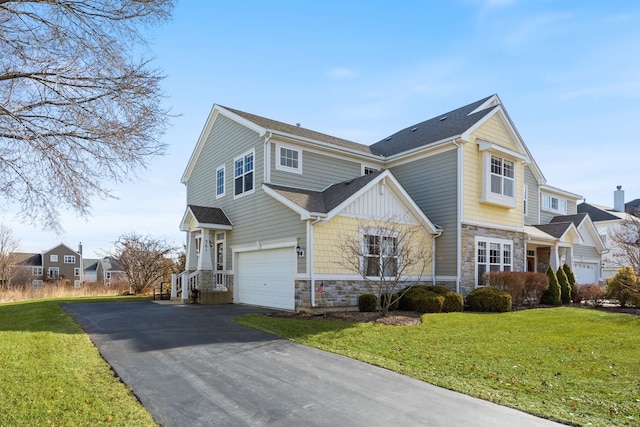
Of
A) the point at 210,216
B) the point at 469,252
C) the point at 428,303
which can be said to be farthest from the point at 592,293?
the point at 210,216

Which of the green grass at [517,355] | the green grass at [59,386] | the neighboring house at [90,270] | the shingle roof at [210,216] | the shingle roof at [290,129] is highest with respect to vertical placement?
the shingle roof at [290,129]

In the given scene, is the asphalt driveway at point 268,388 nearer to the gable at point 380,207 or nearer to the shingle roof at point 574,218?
the gable at point 380,207

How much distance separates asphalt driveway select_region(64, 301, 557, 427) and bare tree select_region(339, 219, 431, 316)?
5178 mm

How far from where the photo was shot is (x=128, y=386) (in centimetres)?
595

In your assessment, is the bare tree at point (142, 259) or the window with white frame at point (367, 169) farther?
the bare tree at point (142, 259)

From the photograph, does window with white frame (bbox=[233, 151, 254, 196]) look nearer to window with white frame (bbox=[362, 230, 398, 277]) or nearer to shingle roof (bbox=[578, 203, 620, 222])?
window with white frame (bbox=[362, 230, 398, 277])

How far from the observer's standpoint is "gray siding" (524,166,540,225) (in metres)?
24.0

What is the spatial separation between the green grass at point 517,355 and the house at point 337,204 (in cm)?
297

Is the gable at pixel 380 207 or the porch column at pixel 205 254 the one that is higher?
the gable at pixel 380 207

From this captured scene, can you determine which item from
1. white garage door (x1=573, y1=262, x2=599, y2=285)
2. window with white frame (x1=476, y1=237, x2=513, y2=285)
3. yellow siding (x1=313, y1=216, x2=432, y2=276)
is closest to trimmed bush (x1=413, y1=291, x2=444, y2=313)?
yellow siding (x1=313, y1=216, x2=432, y2=276)

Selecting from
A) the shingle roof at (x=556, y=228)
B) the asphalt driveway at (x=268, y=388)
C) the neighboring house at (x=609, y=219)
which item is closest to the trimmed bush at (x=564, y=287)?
the shingle roof at (x=556, y=228)

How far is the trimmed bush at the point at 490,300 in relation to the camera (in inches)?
584

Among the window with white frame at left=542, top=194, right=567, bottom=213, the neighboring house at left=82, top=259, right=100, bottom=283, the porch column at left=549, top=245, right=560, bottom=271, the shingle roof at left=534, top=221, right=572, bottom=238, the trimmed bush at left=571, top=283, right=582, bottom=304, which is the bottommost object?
the neighboring house at left=82, top=259, right=100, bottom=283

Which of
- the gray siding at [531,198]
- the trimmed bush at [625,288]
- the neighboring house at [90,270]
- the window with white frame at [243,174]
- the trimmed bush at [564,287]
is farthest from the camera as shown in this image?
the neighboring house at [90,270]
